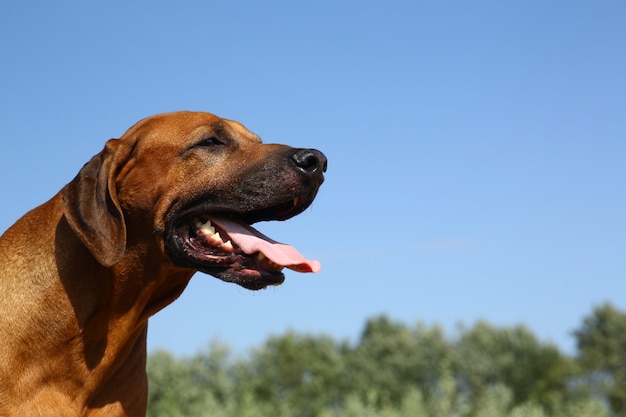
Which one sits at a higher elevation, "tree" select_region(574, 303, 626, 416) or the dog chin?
"tree" select_region(574, 303, 626, 416)

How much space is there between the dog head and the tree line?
12217 millimetres

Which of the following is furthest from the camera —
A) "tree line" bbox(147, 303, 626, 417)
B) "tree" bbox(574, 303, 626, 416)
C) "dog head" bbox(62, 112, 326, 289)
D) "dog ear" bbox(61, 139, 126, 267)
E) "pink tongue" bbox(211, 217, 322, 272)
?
"tree" bbox(574, 303, 626, 416)

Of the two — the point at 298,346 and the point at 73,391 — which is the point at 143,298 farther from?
the point at 298,346

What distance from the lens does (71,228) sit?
15.3 ft

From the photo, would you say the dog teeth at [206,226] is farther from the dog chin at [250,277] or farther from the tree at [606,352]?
the tree at [606,352]

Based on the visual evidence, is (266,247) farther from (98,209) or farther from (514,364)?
(514,364)

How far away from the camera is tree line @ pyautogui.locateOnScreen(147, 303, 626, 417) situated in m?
17.1

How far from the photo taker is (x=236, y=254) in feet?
15.7

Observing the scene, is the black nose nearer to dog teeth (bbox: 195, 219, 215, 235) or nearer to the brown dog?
the brown dog

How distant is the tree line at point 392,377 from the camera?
17125 mm

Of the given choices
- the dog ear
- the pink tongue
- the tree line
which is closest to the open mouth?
the pink tongue

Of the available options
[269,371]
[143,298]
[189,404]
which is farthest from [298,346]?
[143,298]

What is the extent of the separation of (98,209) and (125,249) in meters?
0.29

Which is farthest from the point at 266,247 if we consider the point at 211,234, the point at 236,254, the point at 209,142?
the point at 209,142
